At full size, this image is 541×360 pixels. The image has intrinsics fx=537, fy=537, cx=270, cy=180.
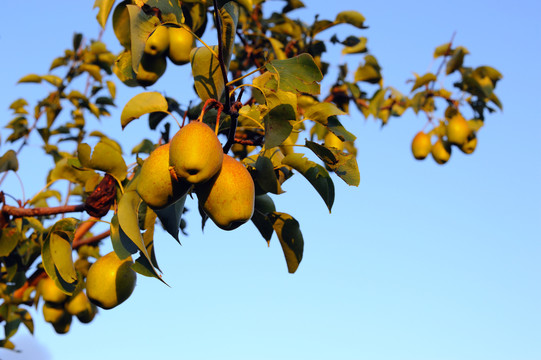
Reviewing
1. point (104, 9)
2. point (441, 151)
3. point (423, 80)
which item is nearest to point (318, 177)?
point (104, 9)

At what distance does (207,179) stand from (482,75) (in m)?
3.03

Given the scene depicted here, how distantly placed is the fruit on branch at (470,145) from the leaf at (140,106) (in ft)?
9.16

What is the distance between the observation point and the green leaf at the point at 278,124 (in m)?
1.30

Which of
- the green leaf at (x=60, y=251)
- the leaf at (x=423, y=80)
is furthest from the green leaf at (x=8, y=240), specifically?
the leaf at (x=423, y=80)

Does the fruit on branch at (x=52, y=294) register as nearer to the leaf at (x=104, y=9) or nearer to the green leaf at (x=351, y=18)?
the leaf at (x=104, y=9)

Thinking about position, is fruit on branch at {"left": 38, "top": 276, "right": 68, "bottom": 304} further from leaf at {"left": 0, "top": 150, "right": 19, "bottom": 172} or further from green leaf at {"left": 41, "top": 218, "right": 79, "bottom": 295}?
green leaf at {"left": 41, "top": 218, "right": 79, "bottom": 295}

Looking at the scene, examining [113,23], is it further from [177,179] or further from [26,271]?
[26,271]

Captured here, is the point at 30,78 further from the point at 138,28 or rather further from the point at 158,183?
the point at 158,183

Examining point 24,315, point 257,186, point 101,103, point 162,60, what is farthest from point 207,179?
point 101,103

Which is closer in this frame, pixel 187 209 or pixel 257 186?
pixel 257 186

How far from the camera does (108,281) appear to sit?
1688mm

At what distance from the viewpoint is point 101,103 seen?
3.80 m

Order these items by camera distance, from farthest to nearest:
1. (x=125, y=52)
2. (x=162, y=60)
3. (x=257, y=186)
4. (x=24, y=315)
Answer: (x=24, y=315) → (x=162, y=60) → (x=125, y=52) → (x=257, y=186)

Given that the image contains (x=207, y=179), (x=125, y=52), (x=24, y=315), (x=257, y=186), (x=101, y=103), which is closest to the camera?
(x=207, y=179)
